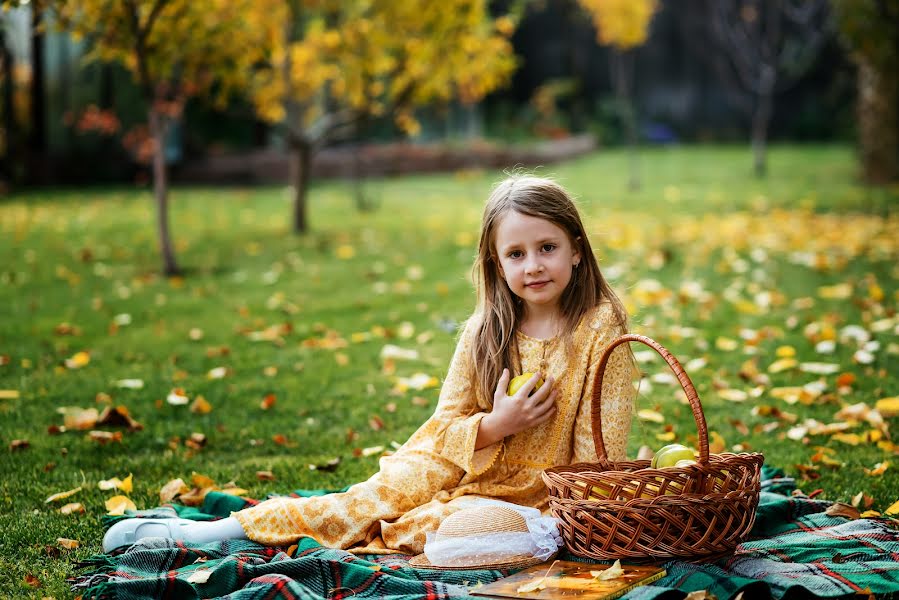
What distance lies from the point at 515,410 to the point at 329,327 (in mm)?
3298

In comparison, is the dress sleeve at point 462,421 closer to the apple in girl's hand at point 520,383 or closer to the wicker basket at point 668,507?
the apple in girl's hand at point 520,383

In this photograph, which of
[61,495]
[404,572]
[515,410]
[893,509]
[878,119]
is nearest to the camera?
[404,572]

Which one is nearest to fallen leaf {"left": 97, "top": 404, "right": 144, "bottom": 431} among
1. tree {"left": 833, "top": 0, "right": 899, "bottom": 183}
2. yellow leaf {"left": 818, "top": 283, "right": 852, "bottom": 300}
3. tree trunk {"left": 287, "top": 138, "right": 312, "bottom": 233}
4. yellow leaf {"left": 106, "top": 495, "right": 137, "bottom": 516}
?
yellow leaf {"left": 106, "top": 495, "right": 137, "bottom": 516}

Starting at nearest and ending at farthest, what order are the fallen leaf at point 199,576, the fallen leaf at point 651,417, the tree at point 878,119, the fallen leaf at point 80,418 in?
the fallen leaf at point 199,576 → the fallen leaf at point 80,418 → the fallen leaf at point 651,417 → the tree at point 878,119

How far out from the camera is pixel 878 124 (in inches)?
529

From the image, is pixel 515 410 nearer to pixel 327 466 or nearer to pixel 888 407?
pixel 327 466

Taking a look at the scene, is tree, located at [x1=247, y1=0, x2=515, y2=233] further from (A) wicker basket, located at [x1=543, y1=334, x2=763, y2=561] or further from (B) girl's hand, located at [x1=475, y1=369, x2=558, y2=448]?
→ (A) wicker basket, located at [x1=543, y1=334, x2=763, y2=561]

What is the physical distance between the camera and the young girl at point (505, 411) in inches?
114

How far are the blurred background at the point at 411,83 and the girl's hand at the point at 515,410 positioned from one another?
2960 millimetres

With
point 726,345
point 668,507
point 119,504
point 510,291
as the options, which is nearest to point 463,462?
point 510,291

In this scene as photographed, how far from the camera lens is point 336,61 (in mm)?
10727

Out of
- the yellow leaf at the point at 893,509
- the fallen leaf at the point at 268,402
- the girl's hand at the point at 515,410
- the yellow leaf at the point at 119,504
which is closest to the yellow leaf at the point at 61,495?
the yellow leaf at the point at 119,504

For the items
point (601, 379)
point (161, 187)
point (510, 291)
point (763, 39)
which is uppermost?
point (763, 39)

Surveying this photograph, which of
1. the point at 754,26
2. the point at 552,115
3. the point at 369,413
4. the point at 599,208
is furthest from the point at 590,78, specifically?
the point at 369,413
